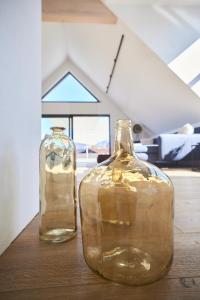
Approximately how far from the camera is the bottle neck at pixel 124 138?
61cm

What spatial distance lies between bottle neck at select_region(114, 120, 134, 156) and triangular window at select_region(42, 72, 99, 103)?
724cm

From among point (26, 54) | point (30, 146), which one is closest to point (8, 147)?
point (30, 146)

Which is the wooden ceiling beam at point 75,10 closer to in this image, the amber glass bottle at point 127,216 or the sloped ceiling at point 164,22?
the sloped ceiling at point 164,22

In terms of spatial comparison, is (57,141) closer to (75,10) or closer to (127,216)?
(127,216)

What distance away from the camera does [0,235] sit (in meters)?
0.60

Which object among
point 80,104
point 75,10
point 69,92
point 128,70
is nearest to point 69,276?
point 75,10

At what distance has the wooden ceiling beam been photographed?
138 inches

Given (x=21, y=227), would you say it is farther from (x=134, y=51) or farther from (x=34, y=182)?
(x=134, y=51)

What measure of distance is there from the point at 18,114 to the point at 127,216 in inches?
18.2

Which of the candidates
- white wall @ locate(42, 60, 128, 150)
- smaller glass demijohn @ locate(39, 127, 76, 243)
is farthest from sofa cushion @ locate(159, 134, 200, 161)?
white wall @ locate(42, 60, 128, 150)

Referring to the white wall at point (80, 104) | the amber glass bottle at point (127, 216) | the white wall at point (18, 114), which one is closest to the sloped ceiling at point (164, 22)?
the white wall at point (18, 114)

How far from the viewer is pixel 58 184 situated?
2.68ft

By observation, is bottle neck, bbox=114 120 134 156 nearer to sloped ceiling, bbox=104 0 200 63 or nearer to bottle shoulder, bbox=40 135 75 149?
bottle shoulder, bbox=40 135 75 149

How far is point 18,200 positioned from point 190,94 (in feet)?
14.0
